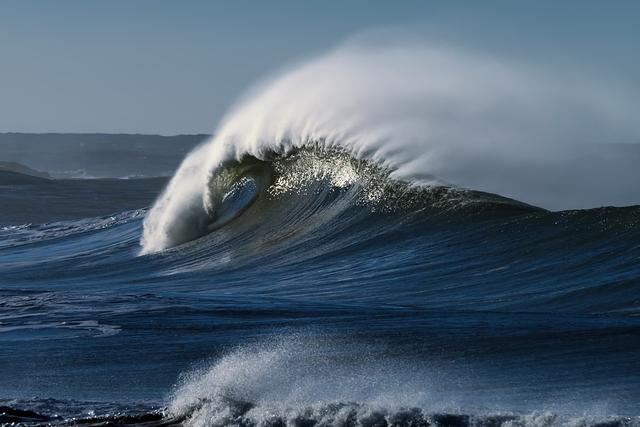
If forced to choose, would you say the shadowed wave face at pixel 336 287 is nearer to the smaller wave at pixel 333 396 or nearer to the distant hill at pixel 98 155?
the smaller wave at pixel 333 396

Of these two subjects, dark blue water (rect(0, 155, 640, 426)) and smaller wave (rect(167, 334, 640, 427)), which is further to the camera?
dark blue water (rect(0, 155, 640, 426))

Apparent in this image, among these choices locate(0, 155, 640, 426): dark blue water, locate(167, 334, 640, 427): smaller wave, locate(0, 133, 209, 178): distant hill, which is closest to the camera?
locate(167, 334, 640, 427): smaller wave

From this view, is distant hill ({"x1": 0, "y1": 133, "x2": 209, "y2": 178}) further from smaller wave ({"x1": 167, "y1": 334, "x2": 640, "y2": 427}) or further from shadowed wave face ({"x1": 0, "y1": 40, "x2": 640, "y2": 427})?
smaller wave ({"x1": 167, "y1": 334, "x2": 640, "y2": 427})

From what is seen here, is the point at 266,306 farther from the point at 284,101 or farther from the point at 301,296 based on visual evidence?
the point at 284,101

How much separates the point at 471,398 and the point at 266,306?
14.4ft

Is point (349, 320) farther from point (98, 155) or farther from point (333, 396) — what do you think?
point (98, 155)

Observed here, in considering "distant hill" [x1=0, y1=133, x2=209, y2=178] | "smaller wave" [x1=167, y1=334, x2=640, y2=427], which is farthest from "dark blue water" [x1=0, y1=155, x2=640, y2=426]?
"distant hill" [x1=0, y1=133, x2=209, y2=178]

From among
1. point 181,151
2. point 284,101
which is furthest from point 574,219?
point 181,151

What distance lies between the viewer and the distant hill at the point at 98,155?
3199 inches

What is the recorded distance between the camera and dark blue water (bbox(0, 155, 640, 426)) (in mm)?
6566

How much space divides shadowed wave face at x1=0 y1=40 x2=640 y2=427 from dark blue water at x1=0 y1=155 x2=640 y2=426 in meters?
0.03

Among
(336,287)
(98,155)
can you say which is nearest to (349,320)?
(336,287)

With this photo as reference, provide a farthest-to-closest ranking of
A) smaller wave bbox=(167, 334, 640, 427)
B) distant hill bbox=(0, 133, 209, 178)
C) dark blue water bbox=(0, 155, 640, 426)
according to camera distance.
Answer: distant hill bbox=(0, 133, 209, 178)
dark blue water bbox=(0, 155, 640, 426)
smaller wave bbox=(167, 334, 640, 427)

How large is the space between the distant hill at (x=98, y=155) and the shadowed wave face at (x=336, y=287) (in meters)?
54.2
